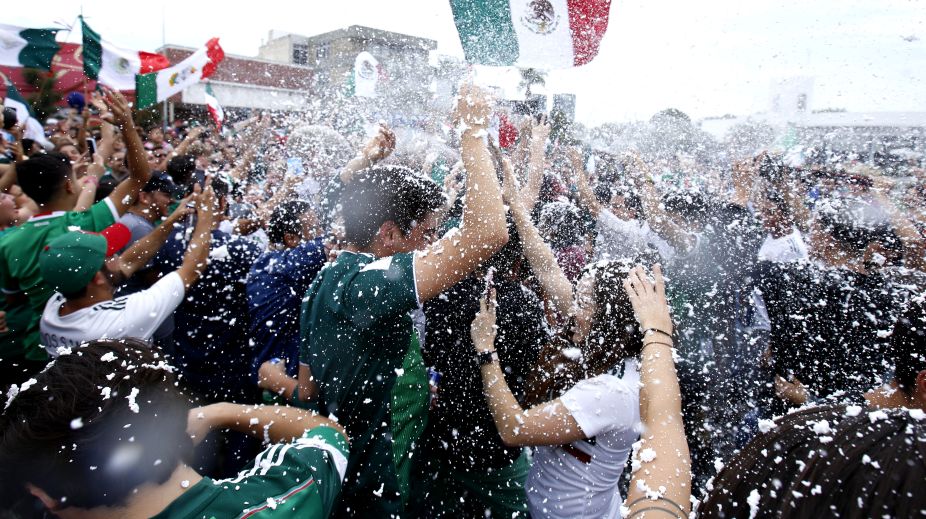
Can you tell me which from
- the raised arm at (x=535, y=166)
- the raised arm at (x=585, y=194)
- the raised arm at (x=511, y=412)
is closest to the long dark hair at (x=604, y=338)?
the raised arm at (x=511, y=412)

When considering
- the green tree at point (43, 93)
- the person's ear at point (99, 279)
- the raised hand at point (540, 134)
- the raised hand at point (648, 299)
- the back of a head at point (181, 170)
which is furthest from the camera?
the green tree at point (43, 93)

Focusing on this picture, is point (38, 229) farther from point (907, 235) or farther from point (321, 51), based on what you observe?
point (321, 51)

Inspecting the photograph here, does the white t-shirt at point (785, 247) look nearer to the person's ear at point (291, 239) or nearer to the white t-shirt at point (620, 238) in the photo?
the white t-shirt at point (620, 238)

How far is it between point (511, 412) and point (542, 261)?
84 cm

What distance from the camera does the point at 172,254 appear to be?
11.6ft

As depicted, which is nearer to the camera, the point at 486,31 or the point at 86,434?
the point at 86,434

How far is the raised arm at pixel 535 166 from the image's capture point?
11.2 feet

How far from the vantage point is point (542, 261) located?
2.58 meters

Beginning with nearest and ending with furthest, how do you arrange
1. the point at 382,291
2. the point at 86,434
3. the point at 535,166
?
the point at 86,434 < the point at 382,291 < the point at 535,166

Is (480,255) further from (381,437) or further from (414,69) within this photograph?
(414,69)

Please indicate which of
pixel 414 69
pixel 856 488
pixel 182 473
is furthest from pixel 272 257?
pixel 414 69

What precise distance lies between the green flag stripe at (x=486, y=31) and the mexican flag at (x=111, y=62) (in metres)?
5.65

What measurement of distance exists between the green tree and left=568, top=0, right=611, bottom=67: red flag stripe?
563 inches

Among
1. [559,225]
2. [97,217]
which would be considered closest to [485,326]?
[559,225]
